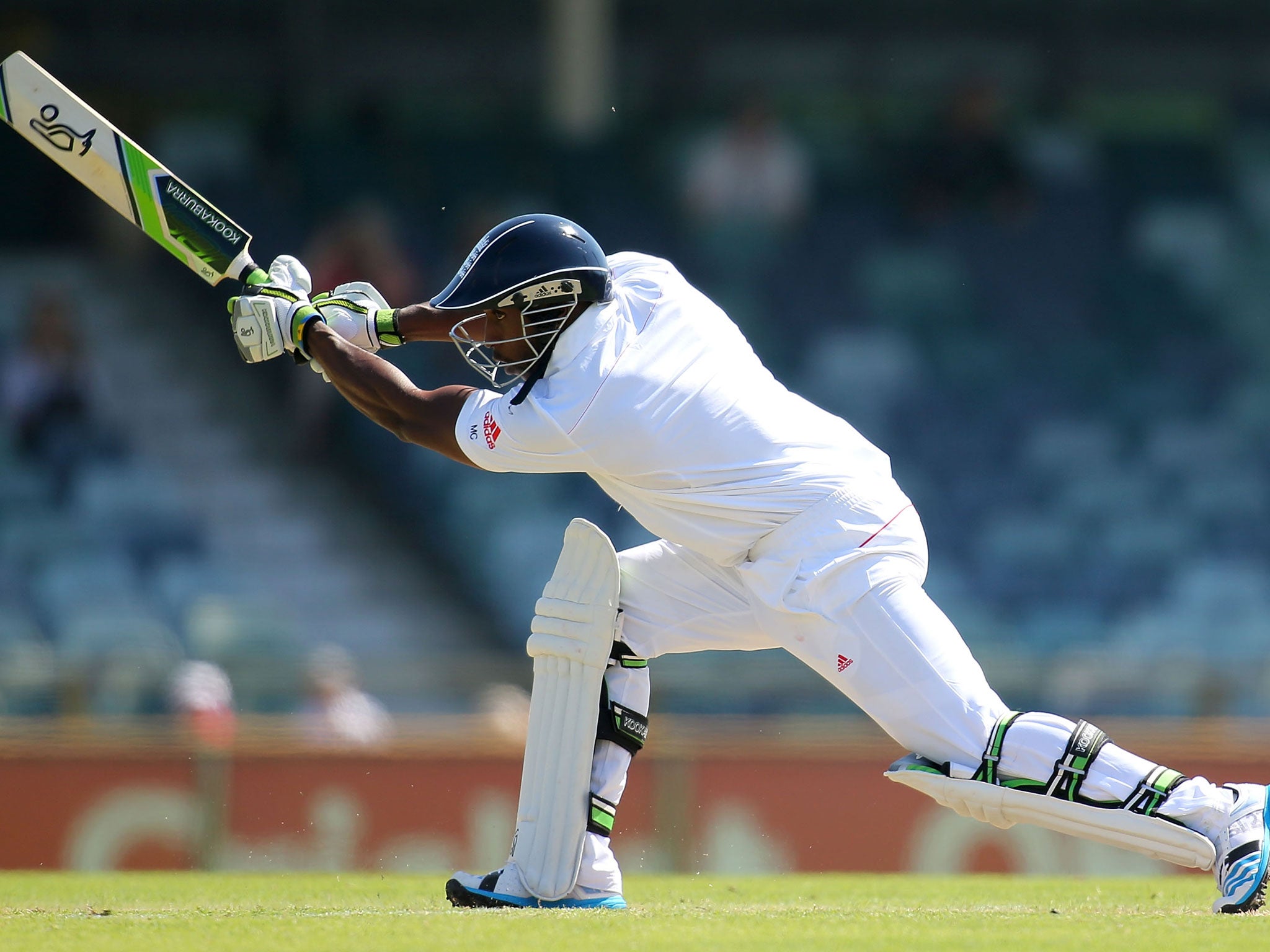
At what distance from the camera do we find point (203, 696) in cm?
675

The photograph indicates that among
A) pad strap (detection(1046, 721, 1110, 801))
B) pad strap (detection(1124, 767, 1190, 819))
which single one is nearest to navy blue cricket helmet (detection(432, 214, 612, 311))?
pad strap (detection(1046, 721, 1110, 801))

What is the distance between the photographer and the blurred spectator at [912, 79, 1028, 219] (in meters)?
10.6

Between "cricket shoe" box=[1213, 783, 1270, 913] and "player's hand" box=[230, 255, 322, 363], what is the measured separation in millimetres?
2285

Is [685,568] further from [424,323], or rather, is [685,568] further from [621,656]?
[424,323]

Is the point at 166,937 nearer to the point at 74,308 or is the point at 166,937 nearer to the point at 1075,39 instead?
the point at 74,308

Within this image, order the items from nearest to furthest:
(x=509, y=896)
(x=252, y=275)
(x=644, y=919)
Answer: (x=644, y=919), (x=509, y=896), (x=252, y=275)

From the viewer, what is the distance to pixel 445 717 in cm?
711

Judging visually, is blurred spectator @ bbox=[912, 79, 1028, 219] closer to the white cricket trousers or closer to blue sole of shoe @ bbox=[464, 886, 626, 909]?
the white cricket trousers

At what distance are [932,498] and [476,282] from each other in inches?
246

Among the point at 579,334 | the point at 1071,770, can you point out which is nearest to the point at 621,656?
the point at 579,334

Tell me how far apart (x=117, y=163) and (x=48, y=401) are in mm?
5207

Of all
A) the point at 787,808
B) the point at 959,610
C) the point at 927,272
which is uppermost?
the point at 927,272

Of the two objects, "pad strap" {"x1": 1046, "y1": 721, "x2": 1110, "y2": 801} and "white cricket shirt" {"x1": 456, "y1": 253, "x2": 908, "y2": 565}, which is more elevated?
"white cricket shirt" {"x1": 456, "y1": 253, "x2": 908, "y2": 565}

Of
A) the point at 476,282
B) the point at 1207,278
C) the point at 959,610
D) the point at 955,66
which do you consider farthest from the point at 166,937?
the point at 955,66
